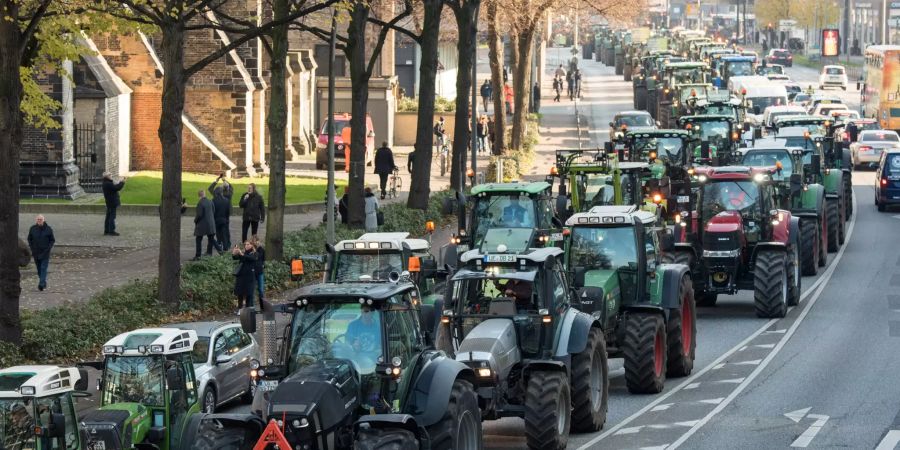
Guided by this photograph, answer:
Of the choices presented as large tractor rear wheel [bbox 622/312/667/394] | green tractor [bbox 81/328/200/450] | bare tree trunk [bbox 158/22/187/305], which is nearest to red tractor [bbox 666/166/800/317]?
large tractor rear wheel [bbox 622/312/667/394]

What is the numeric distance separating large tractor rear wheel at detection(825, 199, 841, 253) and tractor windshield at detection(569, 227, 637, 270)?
60.3 ft

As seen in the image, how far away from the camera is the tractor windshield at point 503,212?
29.7 meters

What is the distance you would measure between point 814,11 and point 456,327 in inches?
5256

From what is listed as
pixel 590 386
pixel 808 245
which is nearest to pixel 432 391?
pixel 590 386

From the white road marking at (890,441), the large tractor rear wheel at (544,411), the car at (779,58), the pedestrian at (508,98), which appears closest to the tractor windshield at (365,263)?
the large tractor rear wheel at (544,411)

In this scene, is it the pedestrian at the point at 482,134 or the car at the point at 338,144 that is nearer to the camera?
the car at the point at 338,144

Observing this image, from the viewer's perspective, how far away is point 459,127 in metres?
49.6

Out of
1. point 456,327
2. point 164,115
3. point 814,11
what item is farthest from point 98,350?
point 814,11

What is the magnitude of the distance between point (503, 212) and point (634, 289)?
21.9 ft

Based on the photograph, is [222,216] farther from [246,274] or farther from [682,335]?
[682,335]

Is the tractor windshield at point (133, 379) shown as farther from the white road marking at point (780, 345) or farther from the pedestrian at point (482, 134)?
the pedestrian at point (482, 134)

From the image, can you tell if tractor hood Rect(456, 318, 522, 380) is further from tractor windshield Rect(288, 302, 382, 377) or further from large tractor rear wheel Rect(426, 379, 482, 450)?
tractor windshield Rect(288, 302, 382, 377)

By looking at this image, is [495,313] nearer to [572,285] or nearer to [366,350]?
[572,285]

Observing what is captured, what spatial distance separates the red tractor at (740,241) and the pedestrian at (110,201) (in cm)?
Answer: 1607
